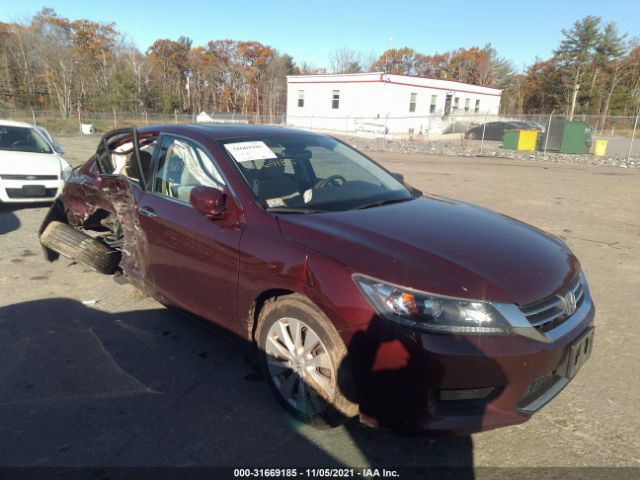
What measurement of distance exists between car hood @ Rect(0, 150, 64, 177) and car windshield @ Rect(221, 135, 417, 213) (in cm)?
625

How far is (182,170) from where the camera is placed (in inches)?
142

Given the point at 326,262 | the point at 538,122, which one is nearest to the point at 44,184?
the point at 326,262

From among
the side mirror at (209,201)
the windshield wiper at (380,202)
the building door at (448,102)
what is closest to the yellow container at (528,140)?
the building door at (448,102)

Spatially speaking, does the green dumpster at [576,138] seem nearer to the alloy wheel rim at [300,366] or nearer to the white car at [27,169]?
the white car at [27,169]

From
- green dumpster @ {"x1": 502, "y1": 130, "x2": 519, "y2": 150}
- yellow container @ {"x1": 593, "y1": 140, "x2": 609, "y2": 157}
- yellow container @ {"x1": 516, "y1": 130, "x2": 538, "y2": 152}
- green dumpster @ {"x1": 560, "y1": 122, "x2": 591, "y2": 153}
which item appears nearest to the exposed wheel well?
green dumpster @ {"x1": 560, "y1": 122, "x2": 591, "y2": 153}

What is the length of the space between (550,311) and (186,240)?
7.68 feet

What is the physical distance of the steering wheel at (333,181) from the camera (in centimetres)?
350

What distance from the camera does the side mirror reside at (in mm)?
2904

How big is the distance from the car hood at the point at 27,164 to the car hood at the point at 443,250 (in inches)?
281

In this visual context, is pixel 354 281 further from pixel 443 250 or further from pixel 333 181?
pixel 333 181

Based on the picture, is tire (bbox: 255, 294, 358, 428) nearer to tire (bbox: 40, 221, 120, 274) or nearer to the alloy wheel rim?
the alloy wheel rim

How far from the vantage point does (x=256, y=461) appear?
7.82ft

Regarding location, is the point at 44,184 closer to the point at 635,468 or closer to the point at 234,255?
the point at 234,255

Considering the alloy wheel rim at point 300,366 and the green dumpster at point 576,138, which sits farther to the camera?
the green dumpster at point 576,138
